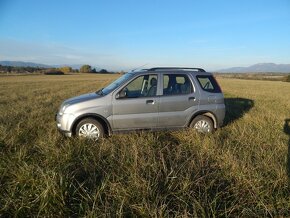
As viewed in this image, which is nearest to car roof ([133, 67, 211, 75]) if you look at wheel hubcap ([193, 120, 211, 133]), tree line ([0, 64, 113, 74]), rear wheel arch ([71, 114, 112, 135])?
wheel hubcap ([193, 120, 211, 133])

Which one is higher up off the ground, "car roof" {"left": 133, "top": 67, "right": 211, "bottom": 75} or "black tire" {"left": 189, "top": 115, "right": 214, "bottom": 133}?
"car roof" {"left": 133, "top": 67, "right": 211, "bottom": 75}

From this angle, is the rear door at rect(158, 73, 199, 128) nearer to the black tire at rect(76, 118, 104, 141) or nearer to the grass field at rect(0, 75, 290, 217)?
the grass field at rect(0, 75, 290, 217)

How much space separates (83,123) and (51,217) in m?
3.42

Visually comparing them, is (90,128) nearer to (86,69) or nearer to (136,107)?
(136,107)

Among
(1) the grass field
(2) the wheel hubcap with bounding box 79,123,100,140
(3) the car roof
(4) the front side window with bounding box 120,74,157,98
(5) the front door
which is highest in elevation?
(3) the car roof

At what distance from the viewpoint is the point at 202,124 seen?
23.5 ft

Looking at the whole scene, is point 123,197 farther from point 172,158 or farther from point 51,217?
point 172,158

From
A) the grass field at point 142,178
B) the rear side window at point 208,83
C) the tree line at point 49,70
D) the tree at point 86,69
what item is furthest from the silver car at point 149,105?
the tree at point 86,69

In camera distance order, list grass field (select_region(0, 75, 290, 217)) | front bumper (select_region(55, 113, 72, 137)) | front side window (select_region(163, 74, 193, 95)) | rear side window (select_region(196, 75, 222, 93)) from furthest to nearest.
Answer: rear side window (select_region(196, 75, 222, 93)), front side window (select_region(163, 74, 193, 95)), front bumper (select_region(55, 113, 72, 137)), grass field (select_region(0, 75, 290, 217))

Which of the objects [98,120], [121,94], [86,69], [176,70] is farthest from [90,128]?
[86,69]

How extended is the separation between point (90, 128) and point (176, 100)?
7.38 ft

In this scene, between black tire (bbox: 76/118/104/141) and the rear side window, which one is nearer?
black tire (bbox: 76/118/104/141)

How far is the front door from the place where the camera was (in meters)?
6.54

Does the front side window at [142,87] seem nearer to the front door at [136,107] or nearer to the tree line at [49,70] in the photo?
the front door at [136,107]
